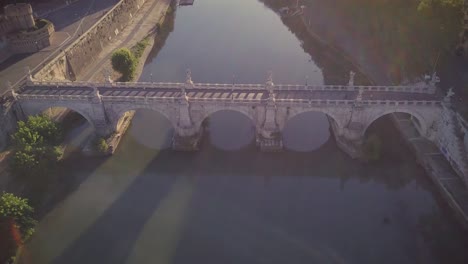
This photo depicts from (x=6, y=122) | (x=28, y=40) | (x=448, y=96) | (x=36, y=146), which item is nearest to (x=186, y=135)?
(x=36, y=146)

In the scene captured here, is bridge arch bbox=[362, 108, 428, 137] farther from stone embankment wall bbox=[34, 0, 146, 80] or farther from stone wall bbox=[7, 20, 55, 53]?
stone wall bbox=[7, 20, 55, 53]

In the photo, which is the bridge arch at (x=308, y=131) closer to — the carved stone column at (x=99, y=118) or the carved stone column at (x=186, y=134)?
the carved stone column at (x=186, y=134)

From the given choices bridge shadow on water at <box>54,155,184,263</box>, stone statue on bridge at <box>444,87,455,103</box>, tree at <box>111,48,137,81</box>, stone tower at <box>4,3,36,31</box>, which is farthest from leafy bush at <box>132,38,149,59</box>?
stone statue on bridge at <box>444,87,455,103</box>

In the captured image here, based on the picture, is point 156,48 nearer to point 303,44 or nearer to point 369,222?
point 303,44

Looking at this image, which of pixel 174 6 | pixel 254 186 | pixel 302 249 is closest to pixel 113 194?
pixel 254 186

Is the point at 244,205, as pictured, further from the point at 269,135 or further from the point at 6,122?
the point at 6,122

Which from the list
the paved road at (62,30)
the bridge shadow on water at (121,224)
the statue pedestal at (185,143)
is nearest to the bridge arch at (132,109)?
the statue pedestal at (185,143)
